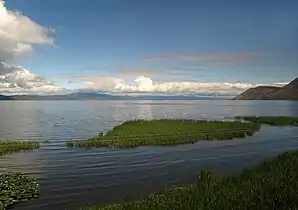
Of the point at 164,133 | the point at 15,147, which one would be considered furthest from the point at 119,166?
the point at 164,133

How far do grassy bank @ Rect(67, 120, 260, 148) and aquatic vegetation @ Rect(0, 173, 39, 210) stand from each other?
64.5ft

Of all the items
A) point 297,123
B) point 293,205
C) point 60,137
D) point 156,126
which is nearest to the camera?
point 293,205

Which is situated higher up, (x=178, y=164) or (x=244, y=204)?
(x=244, y=204)

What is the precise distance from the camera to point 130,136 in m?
53.9

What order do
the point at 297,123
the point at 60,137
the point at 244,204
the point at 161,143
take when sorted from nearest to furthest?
the point at 244,204 → the point at 161,143 → the point at 60,137 → the point at 297,123

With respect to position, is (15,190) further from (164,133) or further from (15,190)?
(164,133)

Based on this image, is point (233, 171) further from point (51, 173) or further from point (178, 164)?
point (51, 173)

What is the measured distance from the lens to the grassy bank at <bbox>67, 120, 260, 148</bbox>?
4894cm

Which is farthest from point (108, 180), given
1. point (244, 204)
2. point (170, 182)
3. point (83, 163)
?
point (244, 204)

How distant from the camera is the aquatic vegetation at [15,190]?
2319 centimetres

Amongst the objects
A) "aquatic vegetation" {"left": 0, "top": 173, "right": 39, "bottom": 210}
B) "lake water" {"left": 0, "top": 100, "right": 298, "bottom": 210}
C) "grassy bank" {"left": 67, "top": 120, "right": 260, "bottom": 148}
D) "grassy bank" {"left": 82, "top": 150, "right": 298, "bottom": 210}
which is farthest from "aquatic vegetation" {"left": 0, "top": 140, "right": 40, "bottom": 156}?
"grassy bank" {"left": 82, "top": 150, "right": 298, "bottom": 210}

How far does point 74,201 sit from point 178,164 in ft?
49.7

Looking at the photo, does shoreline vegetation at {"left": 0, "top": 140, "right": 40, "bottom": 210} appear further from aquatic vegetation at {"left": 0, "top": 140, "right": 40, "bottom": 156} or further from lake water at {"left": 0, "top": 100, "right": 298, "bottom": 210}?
aquatic vegetation at {"left": 0, "top": 140, "right": 40, "bottom": 156}

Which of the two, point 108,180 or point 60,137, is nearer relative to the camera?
point 108,180
